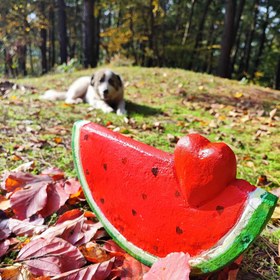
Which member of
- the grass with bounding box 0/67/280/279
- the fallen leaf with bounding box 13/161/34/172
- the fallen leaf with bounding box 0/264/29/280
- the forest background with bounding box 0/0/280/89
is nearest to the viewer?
the fallen leaf with bounding box 0/264/29/280

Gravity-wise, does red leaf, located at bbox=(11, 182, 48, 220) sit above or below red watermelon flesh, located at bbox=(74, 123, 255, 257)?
below

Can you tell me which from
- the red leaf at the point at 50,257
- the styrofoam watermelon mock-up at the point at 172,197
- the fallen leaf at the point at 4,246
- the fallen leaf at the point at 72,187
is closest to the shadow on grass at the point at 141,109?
the fallen leaf at the point at 72,187

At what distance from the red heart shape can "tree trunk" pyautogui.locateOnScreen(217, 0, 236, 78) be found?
1051 cm

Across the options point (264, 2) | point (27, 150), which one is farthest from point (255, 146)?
point (264, 2)

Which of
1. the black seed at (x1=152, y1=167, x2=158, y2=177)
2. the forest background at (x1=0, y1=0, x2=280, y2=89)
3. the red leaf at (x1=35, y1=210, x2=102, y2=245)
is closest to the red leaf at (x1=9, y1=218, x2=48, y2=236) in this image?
the red leaf at (x1=35, y1=210, x2=102, y2=245)

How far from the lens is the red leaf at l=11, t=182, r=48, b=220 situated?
189 centimetres

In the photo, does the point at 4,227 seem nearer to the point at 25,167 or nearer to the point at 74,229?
the point at 74,229

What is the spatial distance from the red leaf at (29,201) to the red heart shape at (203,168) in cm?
97

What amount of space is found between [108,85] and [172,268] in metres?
4.66

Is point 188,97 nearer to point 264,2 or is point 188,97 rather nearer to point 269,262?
point 269,262

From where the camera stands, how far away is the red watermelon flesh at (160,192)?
1.29 m

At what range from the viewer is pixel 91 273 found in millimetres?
1439

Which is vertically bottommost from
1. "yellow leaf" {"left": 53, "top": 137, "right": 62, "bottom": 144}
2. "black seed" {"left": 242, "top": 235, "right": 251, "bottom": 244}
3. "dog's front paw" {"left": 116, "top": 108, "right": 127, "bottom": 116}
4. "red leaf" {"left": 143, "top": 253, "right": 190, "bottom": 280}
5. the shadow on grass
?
the shadow on grass

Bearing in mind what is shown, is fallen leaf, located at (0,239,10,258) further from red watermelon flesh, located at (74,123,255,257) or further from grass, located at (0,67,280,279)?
grass, located at (0,67,280,279)
